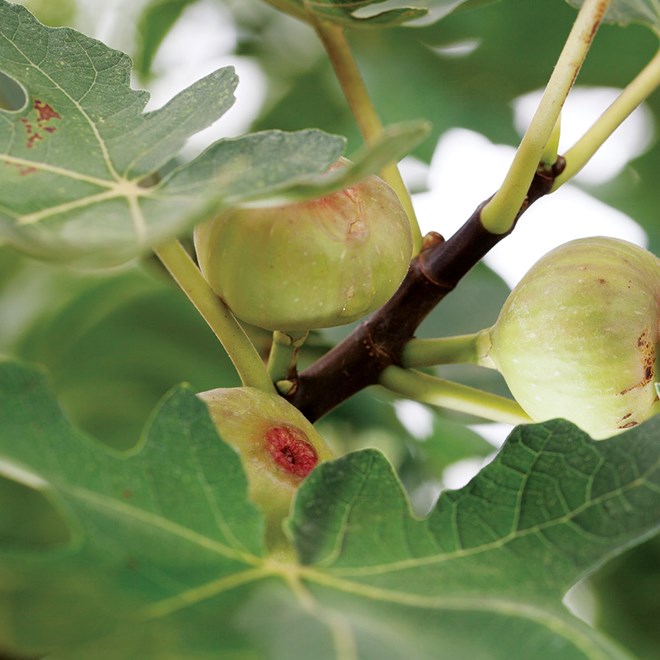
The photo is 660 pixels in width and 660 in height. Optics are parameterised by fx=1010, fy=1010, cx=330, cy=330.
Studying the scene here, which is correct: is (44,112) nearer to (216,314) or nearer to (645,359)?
(216,314)

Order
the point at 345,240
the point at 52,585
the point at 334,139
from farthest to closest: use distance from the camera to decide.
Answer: the point at 345,240 → the point at 334,139 → the point at 52,585

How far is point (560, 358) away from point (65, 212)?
0.40m

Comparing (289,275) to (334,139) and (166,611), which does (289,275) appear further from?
(166,611)

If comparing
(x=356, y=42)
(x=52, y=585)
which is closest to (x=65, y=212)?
(x=52, y=585)

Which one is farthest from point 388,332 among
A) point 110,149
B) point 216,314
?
point 110,149

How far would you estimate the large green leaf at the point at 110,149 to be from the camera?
64 cm

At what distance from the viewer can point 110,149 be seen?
774 mm

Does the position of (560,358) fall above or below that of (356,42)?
below

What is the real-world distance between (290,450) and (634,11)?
2.22ft

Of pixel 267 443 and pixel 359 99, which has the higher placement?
pixel 359 99

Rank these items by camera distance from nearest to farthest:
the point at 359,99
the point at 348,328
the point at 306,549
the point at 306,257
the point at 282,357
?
the point at 306,549
the point at 306,257
the point at 282,357
the point at 359,99
the point at 348,328

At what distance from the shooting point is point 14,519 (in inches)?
35.8

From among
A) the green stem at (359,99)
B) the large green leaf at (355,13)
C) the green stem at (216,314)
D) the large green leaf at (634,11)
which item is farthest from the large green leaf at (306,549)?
the large green leaf at (634,11)

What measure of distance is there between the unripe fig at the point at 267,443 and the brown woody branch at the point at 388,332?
12cm
